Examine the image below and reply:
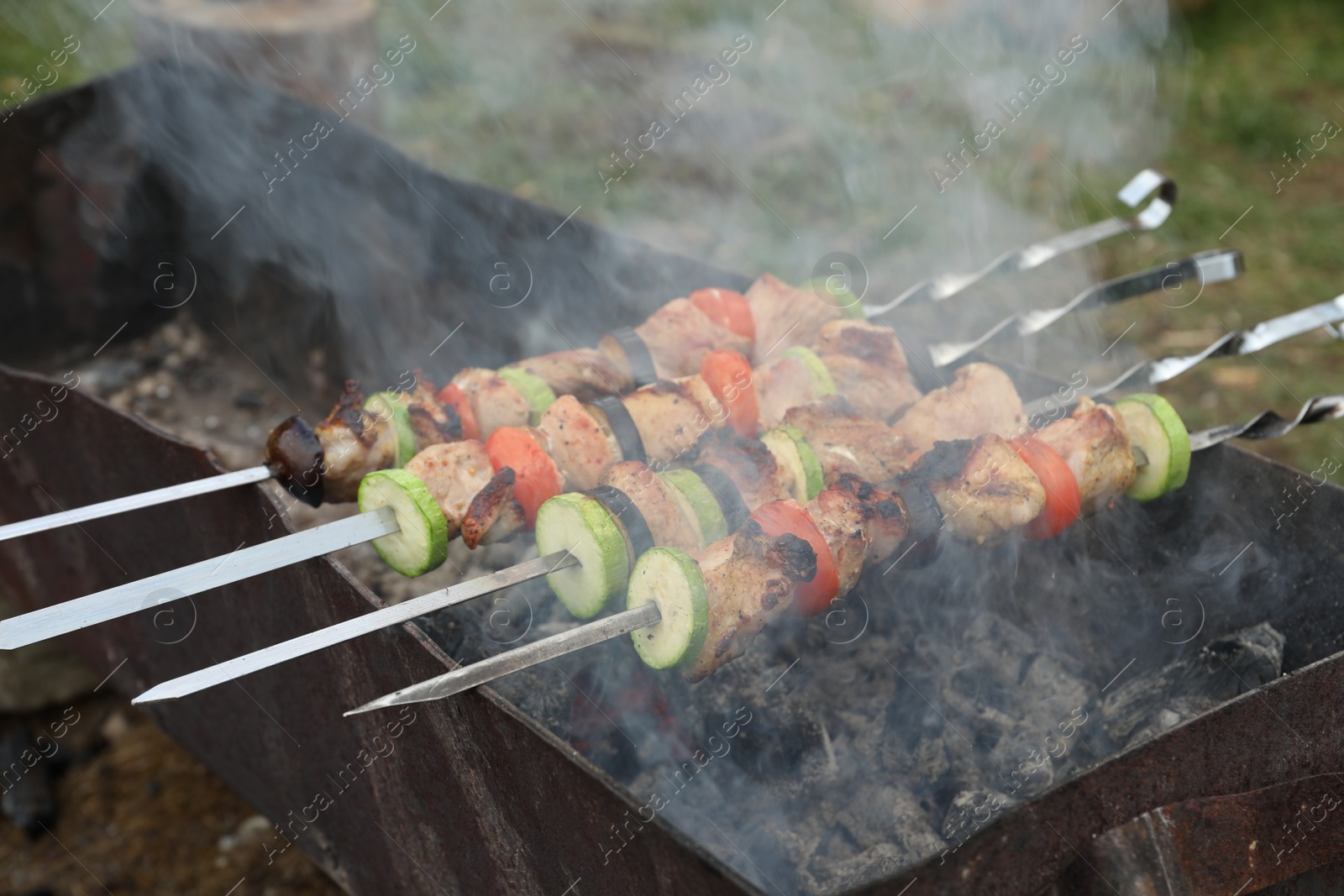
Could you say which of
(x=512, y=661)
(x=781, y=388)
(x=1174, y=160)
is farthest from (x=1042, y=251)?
(x=1174, y=160)

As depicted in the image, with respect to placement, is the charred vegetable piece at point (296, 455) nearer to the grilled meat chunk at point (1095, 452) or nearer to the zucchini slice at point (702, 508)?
the zucchini slice at point (702, 508)

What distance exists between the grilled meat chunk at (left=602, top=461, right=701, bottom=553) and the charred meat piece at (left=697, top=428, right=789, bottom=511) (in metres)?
0.18

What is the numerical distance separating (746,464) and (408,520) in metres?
0.86

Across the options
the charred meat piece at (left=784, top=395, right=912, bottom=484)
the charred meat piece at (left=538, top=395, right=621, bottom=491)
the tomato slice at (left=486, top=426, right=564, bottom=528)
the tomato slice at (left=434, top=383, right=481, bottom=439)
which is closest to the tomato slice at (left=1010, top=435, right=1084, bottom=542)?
the charred meat piece at (left=784, top=395, right=912, bottom=484)

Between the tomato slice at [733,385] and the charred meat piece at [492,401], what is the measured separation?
552mm

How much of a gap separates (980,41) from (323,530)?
897 cm

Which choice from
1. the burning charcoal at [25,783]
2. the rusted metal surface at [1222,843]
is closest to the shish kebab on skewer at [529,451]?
the rusted metal surface at [1222,843]

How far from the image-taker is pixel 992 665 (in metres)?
3.14

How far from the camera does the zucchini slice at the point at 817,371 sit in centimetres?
320

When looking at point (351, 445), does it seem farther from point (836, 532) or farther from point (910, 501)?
point (910, 501)

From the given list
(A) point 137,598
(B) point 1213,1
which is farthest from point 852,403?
(B) point 1213,1

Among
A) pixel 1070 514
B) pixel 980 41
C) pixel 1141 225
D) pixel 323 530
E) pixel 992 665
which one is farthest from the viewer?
pixel 980 41

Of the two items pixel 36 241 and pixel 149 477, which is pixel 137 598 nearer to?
pixel 149 477

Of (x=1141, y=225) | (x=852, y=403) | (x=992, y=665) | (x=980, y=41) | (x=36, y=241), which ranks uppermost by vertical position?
(x=36, y=241)
